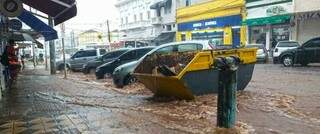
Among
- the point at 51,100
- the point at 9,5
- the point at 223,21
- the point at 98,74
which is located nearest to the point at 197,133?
the point at 9,5

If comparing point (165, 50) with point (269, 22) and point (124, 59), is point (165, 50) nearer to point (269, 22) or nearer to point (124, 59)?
point (124, 59)

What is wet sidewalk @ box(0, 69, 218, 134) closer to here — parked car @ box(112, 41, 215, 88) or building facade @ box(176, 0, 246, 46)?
parked car @ box(112, 41, 215, 88)

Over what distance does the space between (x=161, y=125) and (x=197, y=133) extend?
37.0 inches

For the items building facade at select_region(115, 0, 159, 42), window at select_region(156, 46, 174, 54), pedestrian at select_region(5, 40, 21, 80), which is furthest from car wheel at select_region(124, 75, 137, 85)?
building facade at select_region(115, 0, 159, 42)

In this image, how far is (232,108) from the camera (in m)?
7.26

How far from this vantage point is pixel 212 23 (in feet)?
142

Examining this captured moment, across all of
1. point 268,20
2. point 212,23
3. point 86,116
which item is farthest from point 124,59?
point 212,23

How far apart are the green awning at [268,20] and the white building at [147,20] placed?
18.1 metres

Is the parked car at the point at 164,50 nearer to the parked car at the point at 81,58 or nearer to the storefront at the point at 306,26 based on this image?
the parked car at the point at 81,58

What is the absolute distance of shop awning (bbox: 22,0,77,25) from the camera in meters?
12.1

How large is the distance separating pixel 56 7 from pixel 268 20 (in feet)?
79.9

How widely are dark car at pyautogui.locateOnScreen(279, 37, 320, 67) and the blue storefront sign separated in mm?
15307

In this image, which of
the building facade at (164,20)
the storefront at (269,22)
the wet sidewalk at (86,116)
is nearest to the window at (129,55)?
the wet sidewalk at (86,116)


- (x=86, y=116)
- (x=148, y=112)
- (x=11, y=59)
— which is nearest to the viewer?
(x=86, y=116)
